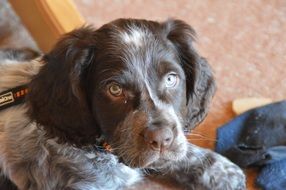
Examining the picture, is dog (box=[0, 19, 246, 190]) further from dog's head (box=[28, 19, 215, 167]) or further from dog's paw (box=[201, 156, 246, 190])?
dog's paw (box=[201, 156, 246, 190])

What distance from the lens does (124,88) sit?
1.72m

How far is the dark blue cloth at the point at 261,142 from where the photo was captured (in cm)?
223

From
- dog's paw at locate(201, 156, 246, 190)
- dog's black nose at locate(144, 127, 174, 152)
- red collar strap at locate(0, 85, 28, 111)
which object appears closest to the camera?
dog's black nose at locate(144, 127, 174, 152)

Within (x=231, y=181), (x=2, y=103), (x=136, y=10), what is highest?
(x=2, y=103)

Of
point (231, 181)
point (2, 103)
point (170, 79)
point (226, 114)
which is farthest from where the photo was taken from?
point (226, 114)

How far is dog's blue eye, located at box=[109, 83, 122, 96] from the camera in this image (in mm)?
1722

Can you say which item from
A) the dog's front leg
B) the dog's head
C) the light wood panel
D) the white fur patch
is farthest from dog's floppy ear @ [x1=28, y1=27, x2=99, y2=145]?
Result: the light wood panel

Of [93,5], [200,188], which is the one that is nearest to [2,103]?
[200,188]

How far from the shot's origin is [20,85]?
82.1 inches

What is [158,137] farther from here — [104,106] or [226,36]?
[226,36]

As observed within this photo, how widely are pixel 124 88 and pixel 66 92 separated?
0.20 metres

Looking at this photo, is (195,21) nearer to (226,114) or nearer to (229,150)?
(226,114)

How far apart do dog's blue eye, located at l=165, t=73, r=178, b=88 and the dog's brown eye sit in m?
0.15

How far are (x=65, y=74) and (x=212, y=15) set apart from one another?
1.46 meters
